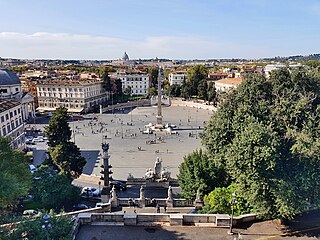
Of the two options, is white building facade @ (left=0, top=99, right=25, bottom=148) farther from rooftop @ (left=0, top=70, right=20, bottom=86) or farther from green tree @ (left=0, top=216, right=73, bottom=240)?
green tree @ (left=0, top=216, right=73, bottom=240)

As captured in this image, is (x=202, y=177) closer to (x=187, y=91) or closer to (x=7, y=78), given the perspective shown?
(x=7, y=78)

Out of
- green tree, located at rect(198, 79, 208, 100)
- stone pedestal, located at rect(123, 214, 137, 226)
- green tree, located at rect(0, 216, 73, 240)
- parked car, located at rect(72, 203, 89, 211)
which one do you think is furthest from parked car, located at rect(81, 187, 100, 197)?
green tree, located at rect(198, 79, 208, 100)

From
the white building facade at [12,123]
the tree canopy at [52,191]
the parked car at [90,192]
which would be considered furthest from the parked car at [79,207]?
the white building facade at [12,123]

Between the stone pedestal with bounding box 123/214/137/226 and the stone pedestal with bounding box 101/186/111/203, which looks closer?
the stone pedestal with bounding box 123/214/137/226

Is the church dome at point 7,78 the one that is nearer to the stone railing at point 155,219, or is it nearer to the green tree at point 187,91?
the stone railing at point 155,219

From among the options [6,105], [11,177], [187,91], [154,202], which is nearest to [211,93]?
[187,91]

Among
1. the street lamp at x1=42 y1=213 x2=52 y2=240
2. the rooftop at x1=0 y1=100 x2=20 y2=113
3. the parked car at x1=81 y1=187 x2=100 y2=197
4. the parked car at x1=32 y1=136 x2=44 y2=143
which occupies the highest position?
the street lamp at x1=42 y1=213 x2=52 y2=240
